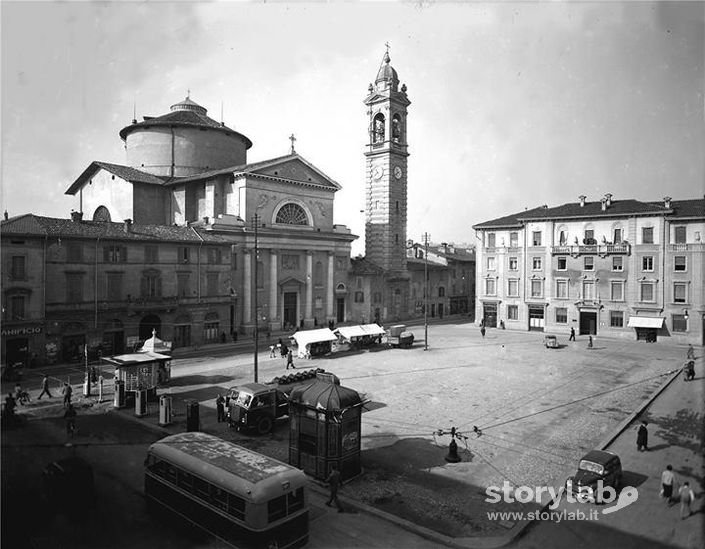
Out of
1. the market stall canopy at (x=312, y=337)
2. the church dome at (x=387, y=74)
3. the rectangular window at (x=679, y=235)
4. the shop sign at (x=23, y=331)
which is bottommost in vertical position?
the market stall canopy at (x=312, y=337)

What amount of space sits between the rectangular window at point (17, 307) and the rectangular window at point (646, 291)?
153 ft

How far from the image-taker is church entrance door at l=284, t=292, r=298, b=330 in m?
49.4

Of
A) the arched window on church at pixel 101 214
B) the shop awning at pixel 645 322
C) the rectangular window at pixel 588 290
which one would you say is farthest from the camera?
the arched window on church at pixel 101 214

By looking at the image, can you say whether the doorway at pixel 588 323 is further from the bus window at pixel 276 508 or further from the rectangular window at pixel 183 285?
the bus window at pixel 276 508

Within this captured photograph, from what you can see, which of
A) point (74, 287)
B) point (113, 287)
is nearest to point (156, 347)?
point (113, 287)

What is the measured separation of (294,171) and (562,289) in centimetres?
2837

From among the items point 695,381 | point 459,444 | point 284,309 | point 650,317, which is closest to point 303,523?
point 459,444

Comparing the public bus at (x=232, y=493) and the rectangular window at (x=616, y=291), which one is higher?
the rectangular window at (x=616, y=291)

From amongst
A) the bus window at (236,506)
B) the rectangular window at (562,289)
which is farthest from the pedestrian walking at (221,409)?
the rectangular window at (562,289)

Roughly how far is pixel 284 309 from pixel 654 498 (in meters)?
38.6

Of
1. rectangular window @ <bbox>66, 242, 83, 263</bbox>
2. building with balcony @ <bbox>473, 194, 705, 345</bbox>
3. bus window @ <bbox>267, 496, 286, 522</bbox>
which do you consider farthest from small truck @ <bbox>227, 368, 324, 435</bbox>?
building with balcony @ <bbox>473, 194, 705, 345</bbox>

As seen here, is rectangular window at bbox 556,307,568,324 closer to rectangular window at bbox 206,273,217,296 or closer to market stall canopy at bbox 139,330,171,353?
rectangular window at bbox 206,273,217,296

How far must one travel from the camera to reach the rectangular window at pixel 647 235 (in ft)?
143

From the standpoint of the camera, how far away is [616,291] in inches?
1793
